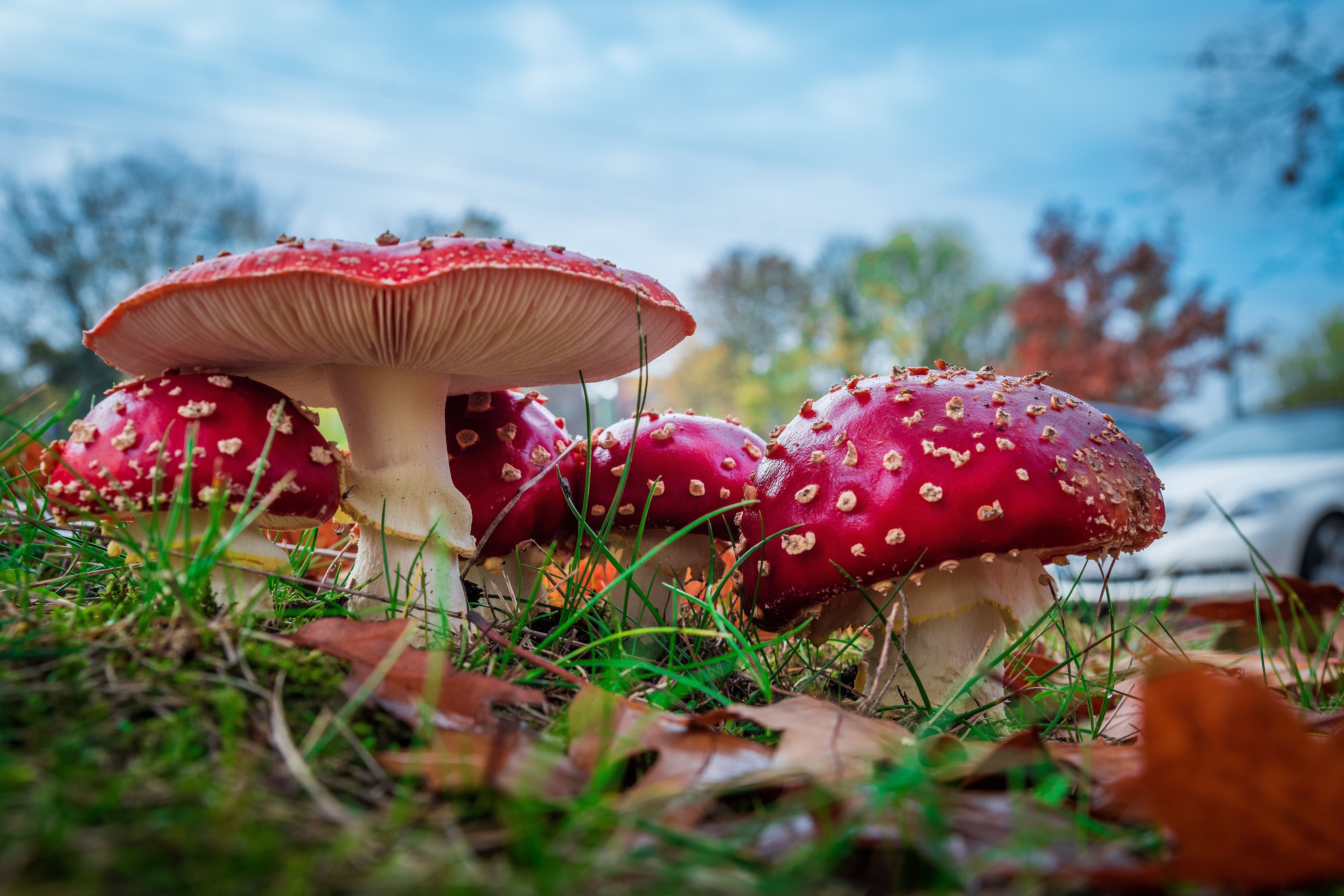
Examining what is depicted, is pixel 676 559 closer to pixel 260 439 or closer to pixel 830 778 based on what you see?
pixel 260 439

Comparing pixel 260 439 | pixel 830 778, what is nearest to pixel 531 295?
pixel 260 439

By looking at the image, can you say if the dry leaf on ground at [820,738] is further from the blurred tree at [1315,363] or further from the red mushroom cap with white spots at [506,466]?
the blurred tree at [1315,363]

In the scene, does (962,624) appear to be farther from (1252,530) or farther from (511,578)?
(1252,530)

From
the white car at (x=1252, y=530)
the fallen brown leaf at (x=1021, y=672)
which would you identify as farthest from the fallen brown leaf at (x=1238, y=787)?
the white car at (x=1252, y=530)

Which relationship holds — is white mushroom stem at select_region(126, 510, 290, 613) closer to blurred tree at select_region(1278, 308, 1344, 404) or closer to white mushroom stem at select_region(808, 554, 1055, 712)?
white mushroom stem at select_region(808, 554, 1055, 712)

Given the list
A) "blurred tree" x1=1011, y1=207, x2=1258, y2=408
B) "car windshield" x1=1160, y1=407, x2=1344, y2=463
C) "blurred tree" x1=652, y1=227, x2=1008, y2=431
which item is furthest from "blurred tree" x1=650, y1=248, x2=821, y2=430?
"car windshield" x1=1160, y1=407, x2=1344, y2=463

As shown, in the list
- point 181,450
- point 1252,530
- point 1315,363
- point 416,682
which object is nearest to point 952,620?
point 416,682
